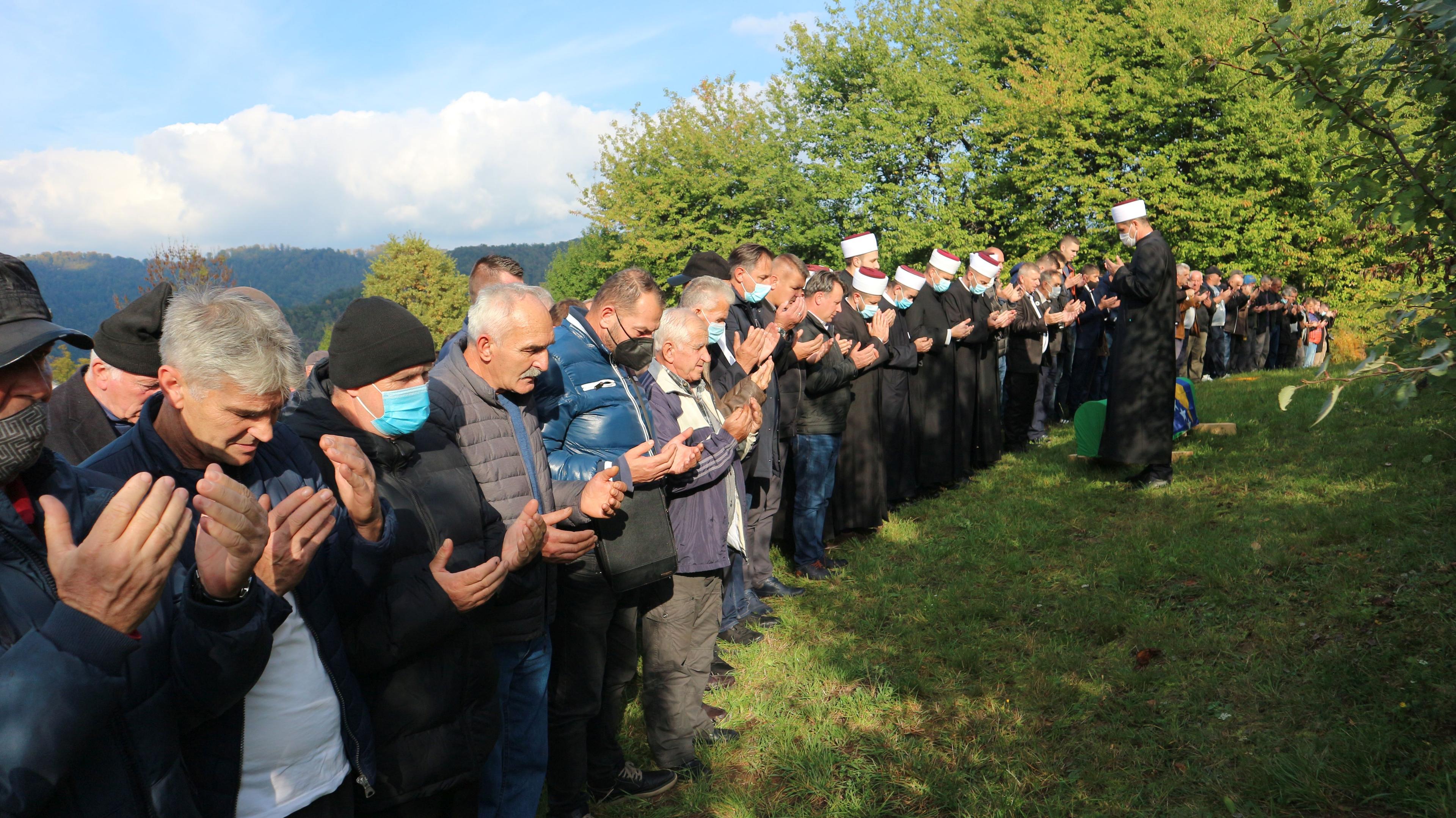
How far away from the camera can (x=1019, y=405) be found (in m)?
10.7

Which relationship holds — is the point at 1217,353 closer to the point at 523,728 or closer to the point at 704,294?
the point at 704,294

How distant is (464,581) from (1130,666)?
359 cm

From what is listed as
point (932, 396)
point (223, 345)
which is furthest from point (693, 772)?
point (932, 396)

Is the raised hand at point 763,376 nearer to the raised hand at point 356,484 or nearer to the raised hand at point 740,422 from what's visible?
the raised hand at point 740,422

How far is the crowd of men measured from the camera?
4.84 feet

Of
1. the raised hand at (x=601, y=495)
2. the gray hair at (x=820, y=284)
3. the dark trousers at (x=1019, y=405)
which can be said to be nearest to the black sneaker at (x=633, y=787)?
the raised hand at (x=601, y=495)

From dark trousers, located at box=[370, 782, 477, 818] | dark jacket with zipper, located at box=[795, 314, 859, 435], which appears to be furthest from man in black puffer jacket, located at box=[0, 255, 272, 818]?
dark jacket with zipper, located at box=[795, 314, 859, 435]

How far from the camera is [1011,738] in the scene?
407 cm

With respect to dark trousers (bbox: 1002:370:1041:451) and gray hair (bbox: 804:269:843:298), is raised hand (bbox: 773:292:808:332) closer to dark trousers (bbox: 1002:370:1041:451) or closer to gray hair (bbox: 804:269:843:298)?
gray hair (bbox: 804:269:843:298)

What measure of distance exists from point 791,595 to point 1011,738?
231 cm

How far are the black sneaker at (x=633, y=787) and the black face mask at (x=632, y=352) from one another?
1.74m

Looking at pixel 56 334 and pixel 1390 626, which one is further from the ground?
pixel 56 334

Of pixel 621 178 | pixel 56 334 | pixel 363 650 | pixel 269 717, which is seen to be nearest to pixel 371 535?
pixel 363 650

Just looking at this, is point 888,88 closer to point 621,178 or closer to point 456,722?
point 621,178
